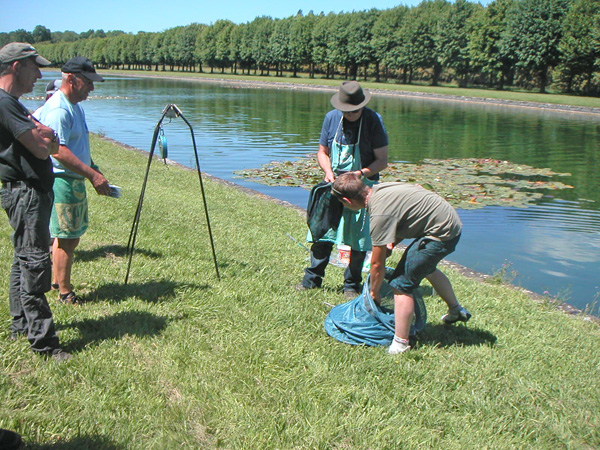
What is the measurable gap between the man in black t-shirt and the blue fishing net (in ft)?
6.50

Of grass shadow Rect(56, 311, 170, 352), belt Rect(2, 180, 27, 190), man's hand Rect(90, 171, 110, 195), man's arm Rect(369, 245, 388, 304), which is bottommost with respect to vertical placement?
grass shadow Rect(56, 311, 170, 352)

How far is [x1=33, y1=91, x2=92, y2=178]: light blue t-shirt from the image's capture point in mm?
4375

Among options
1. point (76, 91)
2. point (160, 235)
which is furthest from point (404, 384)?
point (160, 235)

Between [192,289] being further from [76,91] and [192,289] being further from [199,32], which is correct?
[199,32]

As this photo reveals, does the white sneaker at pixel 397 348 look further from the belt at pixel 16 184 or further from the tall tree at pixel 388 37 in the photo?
the tall tree at pixel 388 37

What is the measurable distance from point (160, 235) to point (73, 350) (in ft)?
11.2

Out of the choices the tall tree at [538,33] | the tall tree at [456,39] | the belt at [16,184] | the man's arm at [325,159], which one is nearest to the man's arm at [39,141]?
the belt at [16,184]

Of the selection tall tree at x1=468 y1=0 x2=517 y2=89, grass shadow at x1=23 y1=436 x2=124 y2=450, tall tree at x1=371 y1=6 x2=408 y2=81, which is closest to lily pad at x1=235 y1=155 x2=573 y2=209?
grass shadow at x1=23 y1=436 x2=124 y2=450

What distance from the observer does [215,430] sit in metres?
3.13

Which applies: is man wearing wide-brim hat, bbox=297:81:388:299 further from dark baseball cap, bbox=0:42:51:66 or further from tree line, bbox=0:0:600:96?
tree line, bbox=0:0:600:96

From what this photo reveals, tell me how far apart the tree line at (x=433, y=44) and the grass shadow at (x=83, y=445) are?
191 feet

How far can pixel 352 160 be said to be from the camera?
5375mm

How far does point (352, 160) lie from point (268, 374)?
244cm

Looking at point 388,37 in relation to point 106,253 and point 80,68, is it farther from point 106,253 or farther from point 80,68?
point 80,68
